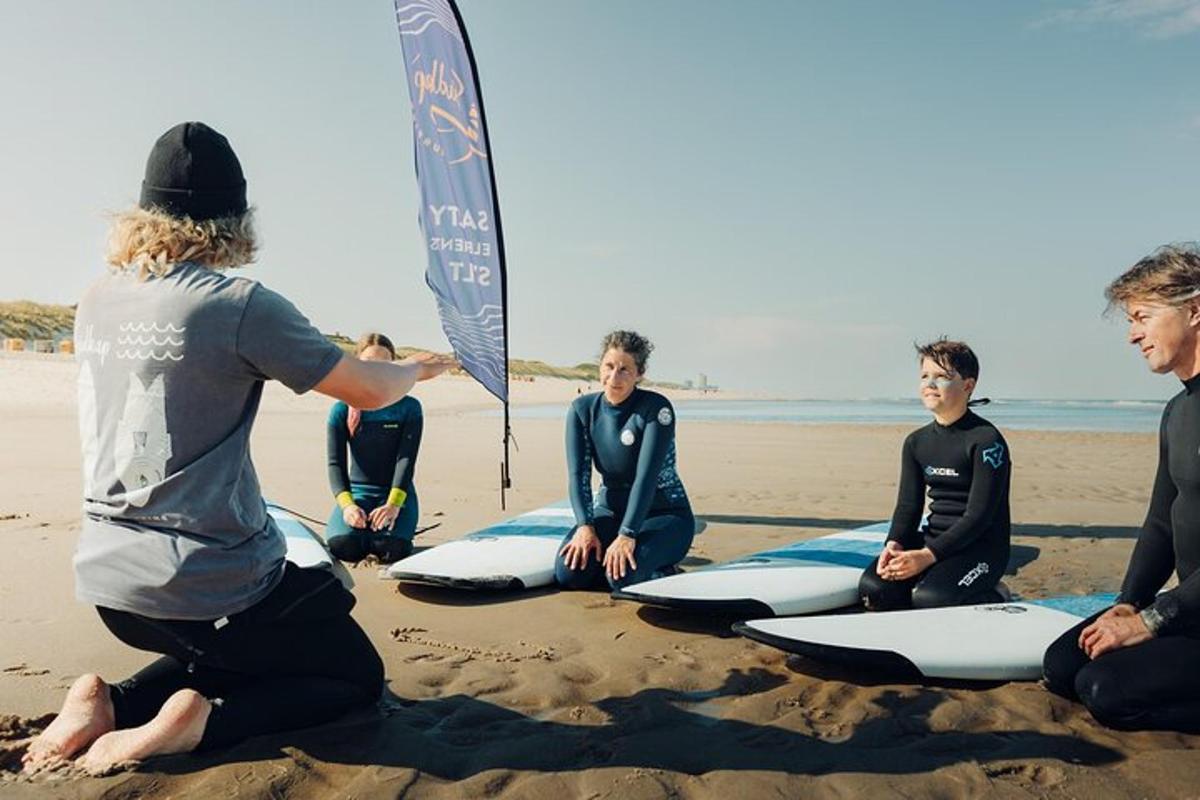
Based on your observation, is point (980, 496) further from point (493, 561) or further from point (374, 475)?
point (374, 475)

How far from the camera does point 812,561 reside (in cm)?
464

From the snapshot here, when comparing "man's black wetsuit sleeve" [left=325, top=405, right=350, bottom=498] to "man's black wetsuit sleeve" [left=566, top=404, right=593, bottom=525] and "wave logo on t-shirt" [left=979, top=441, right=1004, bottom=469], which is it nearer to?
"man's black wetsuit sleeve" [left=566, top=404, right=593, bottom=525]

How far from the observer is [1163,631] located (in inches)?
110


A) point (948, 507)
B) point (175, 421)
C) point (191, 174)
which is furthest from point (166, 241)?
point (948, 507)

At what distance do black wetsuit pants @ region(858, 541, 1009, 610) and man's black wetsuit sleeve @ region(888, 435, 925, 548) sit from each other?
0.22m

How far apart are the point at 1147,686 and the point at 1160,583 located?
568 mm

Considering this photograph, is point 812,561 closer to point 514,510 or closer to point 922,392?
point 922,392

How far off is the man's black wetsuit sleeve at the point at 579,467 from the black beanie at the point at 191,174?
252 centimetres

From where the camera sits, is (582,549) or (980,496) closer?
(980,496)

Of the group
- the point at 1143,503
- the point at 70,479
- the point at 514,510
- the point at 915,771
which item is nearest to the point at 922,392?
the point at 915,771

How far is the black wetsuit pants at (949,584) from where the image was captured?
4.02m

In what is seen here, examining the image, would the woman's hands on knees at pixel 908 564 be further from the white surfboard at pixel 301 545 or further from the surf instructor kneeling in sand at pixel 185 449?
the surf instructor kneeling in sand at pixel 185 449

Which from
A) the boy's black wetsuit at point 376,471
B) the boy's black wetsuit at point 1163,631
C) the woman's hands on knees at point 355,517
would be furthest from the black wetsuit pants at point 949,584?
the woman's hands on knees at point 355,517

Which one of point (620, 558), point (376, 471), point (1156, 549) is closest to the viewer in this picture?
point (1156, 549)
